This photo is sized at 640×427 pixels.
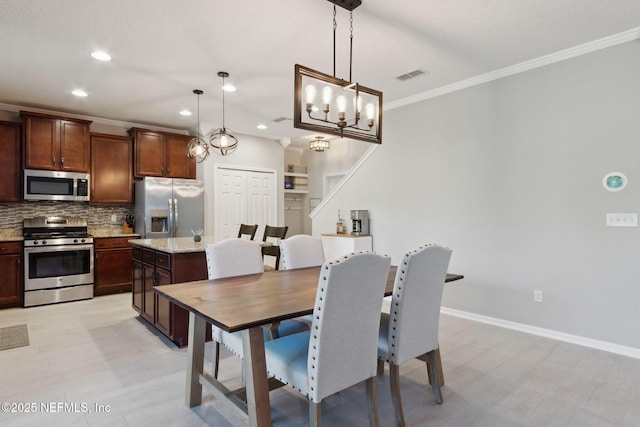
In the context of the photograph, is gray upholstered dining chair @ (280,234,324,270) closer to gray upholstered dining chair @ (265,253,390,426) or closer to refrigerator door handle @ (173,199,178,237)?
gray upholstered dining chair @ (265,253,390,426)

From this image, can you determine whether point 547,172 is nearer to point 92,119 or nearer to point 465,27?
point 465,27

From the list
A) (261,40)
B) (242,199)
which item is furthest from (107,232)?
(261,40)

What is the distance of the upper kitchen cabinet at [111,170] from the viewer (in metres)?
5.29

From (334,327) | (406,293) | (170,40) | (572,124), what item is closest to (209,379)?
(334,327)

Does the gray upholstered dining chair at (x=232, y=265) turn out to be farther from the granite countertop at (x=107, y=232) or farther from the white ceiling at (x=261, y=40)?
the granite countertop at (x=107, y=232)

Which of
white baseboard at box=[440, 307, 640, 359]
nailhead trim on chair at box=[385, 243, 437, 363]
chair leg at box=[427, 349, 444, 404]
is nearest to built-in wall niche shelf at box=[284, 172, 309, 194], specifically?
white baseboard at box=[440, 307, 640, 359]

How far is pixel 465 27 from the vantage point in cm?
287

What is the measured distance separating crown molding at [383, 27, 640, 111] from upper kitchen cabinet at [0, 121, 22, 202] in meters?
5.02

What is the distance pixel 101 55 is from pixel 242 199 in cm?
339

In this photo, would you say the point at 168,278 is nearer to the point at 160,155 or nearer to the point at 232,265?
the point at 232,265

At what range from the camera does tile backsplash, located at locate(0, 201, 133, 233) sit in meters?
4.92

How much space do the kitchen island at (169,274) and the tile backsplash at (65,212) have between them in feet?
7.96

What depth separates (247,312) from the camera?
1643mm

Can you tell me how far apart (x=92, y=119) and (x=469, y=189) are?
5.43 meters
